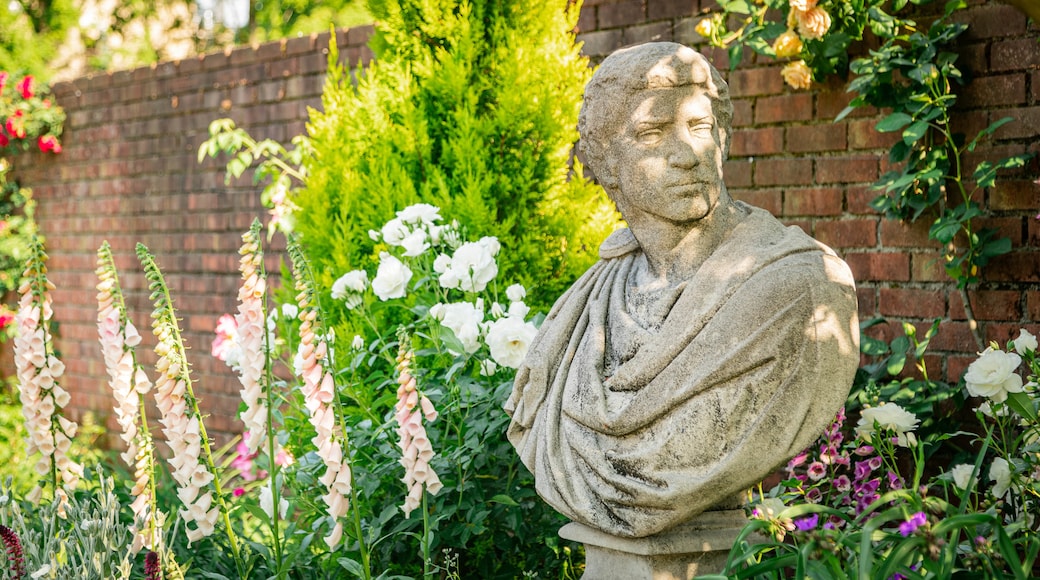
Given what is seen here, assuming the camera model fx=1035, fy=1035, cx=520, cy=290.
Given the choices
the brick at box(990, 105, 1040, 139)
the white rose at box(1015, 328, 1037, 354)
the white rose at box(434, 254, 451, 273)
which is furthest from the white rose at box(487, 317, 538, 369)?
the brick at box(990, 105, 1040, 139)

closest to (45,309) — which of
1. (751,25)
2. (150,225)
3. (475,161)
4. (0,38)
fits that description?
(475,161)

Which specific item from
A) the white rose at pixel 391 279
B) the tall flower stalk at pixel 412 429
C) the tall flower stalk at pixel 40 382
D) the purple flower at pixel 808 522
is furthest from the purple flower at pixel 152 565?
the purple flower at pixel 808 522

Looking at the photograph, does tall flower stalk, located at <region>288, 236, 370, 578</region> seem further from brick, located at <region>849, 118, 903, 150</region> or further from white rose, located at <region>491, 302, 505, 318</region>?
brick, located at <region>849, 118, 903, 150</region>

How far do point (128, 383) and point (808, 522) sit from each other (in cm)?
182

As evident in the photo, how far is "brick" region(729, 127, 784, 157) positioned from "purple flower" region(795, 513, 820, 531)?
4.86ft

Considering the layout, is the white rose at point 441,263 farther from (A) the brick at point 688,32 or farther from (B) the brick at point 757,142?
(A) the brick at point 688,32

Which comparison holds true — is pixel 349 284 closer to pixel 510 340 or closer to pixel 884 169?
pixel 510 340

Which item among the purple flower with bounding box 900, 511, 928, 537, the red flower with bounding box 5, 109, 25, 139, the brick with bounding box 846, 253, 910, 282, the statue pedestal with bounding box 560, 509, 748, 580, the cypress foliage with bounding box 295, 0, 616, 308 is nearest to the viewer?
the purple flower with bounding box 900, 511, 928, 537

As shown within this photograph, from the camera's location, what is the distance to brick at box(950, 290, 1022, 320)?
3.19 m

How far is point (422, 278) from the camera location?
3.38m

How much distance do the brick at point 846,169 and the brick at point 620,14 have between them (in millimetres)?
1027

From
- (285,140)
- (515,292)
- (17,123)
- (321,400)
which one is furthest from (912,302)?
(17,123)

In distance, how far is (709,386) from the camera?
2.09 metres

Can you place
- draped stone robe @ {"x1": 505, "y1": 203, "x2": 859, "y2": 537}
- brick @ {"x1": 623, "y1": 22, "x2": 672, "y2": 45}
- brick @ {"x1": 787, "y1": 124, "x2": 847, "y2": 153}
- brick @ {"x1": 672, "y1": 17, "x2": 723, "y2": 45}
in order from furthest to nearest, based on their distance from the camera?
brick @ {"x1": 623, "y1": 22, "x2": 672, "y2": 45} < brick @ {"x1": 672, "y1": 17, "x2": 723, "y2": 45} < brick @ {"x1": 787, "y1": 124, "x2": 847, "y2": 153} < draped stone robe @ {"x1": 505, "y1": 203, "x2": 859, "y2": 537}
